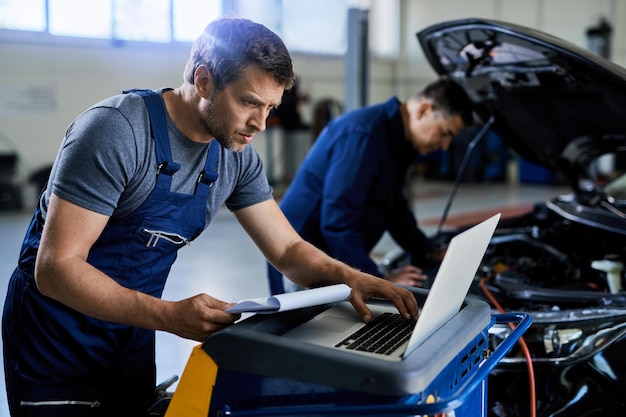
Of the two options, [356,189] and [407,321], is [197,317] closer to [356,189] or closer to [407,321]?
[407,321]

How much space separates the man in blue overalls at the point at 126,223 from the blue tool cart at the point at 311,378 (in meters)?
0.19

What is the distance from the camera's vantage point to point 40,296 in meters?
1.46

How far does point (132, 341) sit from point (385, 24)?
12.4 m

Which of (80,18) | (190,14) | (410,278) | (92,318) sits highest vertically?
(190,14)

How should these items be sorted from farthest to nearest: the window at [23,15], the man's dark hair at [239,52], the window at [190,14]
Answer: the window at [190,14]
the window at [23,15]
the man's dark hair at [239,52]

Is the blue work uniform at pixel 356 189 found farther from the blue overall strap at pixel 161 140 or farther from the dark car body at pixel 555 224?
the blue overall strap at pixel 161 140

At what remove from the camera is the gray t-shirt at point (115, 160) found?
1.31m

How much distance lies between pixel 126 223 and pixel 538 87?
1679mm

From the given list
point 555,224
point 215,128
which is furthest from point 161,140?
point 555,224

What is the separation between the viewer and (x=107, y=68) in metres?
8.80

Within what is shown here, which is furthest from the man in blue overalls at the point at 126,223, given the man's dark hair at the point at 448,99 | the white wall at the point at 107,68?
the white wall at the point at 107,68

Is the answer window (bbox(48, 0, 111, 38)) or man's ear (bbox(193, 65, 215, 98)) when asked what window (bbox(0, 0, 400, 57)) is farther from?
man's ear (bbox(193, 65, 215, 98))

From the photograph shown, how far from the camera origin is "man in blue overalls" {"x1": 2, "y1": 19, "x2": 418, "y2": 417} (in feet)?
4.24

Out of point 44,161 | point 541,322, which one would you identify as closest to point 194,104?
point 541,322
